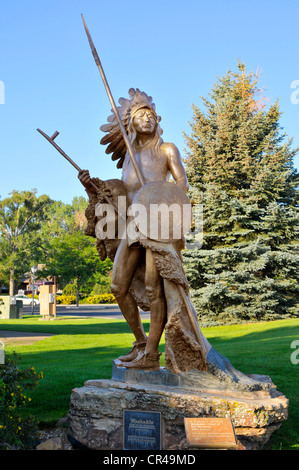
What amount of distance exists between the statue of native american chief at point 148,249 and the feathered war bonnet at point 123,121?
1cm

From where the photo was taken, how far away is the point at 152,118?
491cm

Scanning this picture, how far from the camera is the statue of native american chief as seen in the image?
14.2ft

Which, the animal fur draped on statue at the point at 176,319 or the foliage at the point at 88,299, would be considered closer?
the animal fur draped on statue at the point at 176,319

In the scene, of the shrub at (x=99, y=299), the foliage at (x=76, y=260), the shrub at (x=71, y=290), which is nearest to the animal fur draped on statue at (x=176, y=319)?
the foliage at (x=76, y=260)

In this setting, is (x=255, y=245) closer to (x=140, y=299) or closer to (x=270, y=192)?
(x=270, y=192)

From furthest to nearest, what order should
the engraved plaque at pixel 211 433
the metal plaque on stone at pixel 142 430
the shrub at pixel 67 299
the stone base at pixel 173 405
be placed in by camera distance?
the shrub at pixel 67 299, the metal plaque on stone at pixel 142 430, the stone base at pixel 173 405, the engraved plaque at pixel 211 433

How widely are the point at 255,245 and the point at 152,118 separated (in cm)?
1294

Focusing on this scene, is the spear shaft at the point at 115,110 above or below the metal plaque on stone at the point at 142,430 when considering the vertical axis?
above

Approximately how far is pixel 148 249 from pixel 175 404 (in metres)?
1.50

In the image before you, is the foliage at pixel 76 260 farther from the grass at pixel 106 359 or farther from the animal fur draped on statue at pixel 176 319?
the animal fur draped on statue at pixel 176 319

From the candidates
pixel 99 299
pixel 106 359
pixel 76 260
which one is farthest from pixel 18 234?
pixel 106 359

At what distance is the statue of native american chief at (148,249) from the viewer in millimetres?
4336

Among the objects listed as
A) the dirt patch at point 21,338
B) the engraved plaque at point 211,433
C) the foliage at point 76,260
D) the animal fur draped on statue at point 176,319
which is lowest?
the dirt patch at point 21,338

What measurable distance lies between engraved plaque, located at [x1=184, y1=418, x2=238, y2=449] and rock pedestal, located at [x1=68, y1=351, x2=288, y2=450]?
128mm
